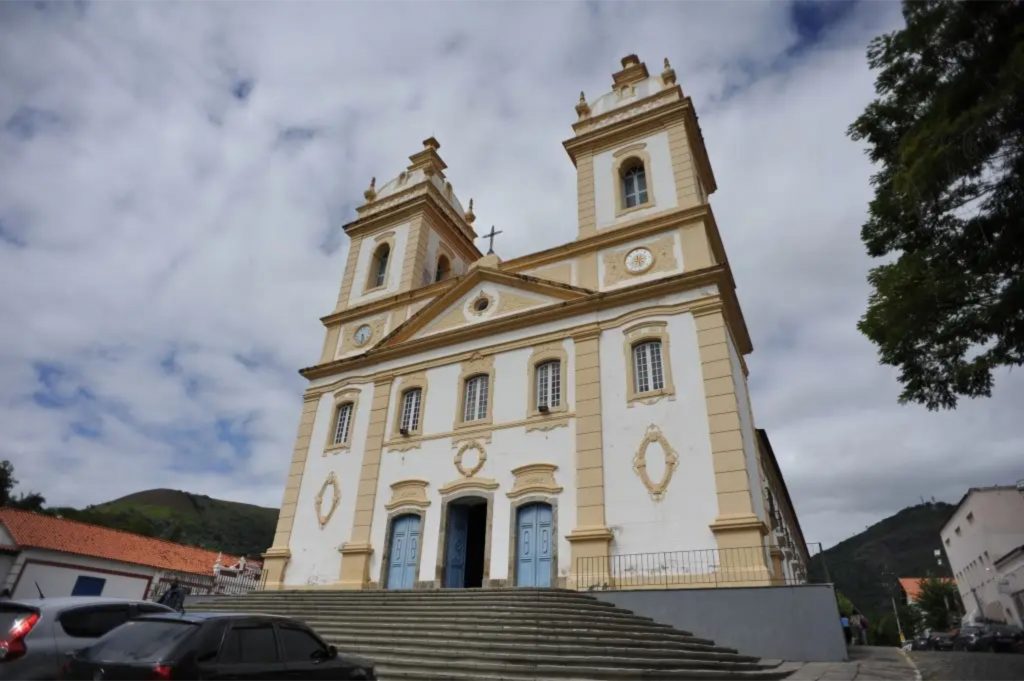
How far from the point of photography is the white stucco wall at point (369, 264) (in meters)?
22.4

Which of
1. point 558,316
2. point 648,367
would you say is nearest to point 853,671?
point 648,367

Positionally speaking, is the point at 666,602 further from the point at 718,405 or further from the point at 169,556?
the point at 169,556

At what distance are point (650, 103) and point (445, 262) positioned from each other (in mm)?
9930

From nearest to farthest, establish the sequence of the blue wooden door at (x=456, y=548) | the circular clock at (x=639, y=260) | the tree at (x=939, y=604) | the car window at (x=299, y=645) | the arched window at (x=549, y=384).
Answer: the car window at (x=299, y=645) < the blue wooden door at (x=456, y=548) < the arched window at (x=549, y=384) < the circular clock at (x=639, y=260) < the tree at (x=939, y=604)

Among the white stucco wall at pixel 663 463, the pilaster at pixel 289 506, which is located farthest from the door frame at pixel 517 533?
the pilaster at pixel 289 506

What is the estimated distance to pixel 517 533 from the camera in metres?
14.6

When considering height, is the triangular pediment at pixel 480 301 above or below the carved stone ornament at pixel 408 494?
above

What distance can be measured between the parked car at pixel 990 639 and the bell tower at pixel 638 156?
17.3 meters

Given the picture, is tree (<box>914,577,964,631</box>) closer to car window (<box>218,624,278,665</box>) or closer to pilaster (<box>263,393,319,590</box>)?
pilaster (<box>263,393,319,590</box>)

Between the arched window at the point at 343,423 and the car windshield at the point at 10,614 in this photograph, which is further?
the arched window at the point at 343,423

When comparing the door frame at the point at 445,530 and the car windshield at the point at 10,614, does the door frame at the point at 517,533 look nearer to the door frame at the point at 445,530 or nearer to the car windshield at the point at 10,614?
the door frame at the point at 445,530

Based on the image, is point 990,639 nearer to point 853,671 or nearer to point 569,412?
point 853,671

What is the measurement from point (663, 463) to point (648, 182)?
9.18 m

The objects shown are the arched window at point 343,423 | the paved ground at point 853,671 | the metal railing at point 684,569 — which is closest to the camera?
the paved ground at point 853,671
